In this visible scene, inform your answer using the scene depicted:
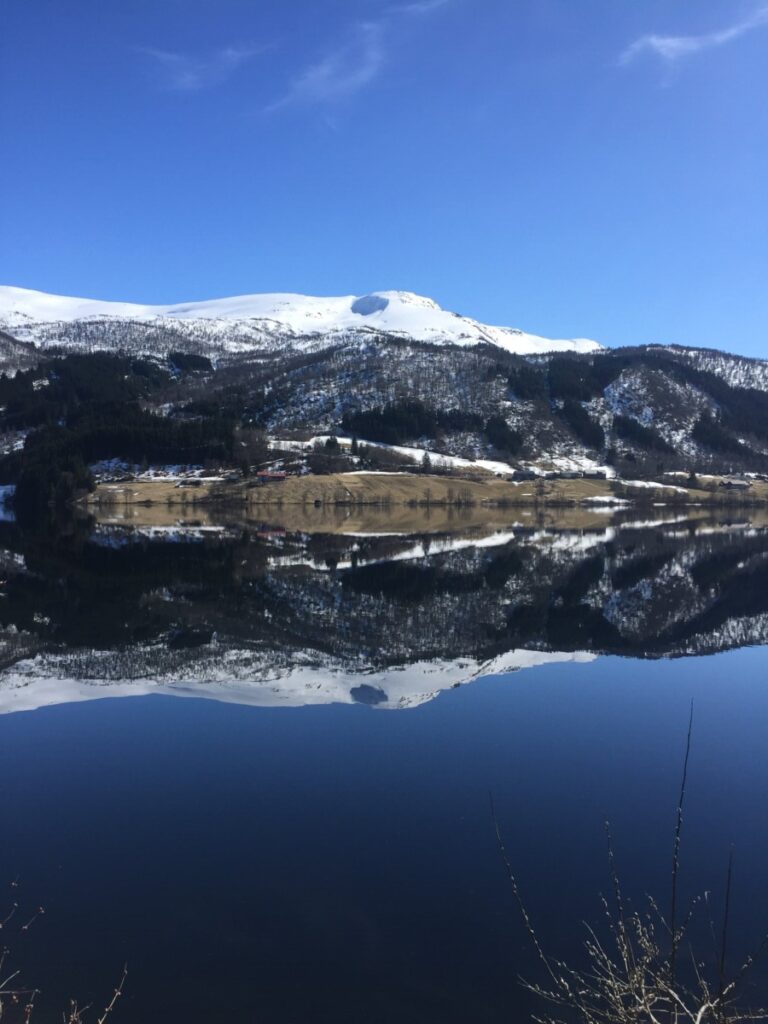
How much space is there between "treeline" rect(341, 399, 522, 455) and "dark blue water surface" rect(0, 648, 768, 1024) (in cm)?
16461

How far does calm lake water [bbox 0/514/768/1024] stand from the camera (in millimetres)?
9570

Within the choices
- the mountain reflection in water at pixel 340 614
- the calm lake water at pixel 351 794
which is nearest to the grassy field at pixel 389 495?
the mountain reflection in water at pixel 340 614

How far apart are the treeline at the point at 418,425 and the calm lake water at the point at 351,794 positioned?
150475 mm

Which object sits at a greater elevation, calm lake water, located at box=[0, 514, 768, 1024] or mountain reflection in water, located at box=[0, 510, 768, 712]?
mountain reflection in water, located at box=[0, 510, 768, 712]

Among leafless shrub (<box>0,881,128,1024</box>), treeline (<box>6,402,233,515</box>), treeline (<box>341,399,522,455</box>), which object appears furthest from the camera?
treeline (<box>341,399,522,455</box>)

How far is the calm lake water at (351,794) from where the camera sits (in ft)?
31.4

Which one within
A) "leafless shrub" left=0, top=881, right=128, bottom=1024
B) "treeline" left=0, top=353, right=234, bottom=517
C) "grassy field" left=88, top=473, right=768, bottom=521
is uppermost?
"treeline" left=0, top=353, right=234, bottom=517

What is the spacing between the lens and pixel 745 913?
10.8 m

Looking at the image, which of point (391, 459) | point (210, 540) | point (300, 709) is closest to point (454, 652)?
point (300, 709)

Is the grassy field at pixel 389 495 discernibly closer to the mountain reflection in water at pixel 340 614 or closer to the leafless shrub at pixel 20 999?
the mountain reflection in water at pixel 340 614

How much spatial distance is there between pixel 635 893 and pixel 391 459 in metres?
150

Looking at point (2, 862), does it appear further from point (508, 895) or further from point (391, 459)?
point (391, 459)

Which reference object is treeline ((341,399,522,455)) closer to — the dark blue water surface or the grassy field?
the grassy field

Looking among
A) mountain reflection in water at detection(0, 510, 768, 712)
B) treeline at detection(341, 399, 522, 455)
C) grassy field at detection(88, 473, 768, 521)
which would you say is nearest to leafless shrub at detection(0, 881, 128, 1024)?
mountain reflection in water at detection(0, 510, 768, 712)
